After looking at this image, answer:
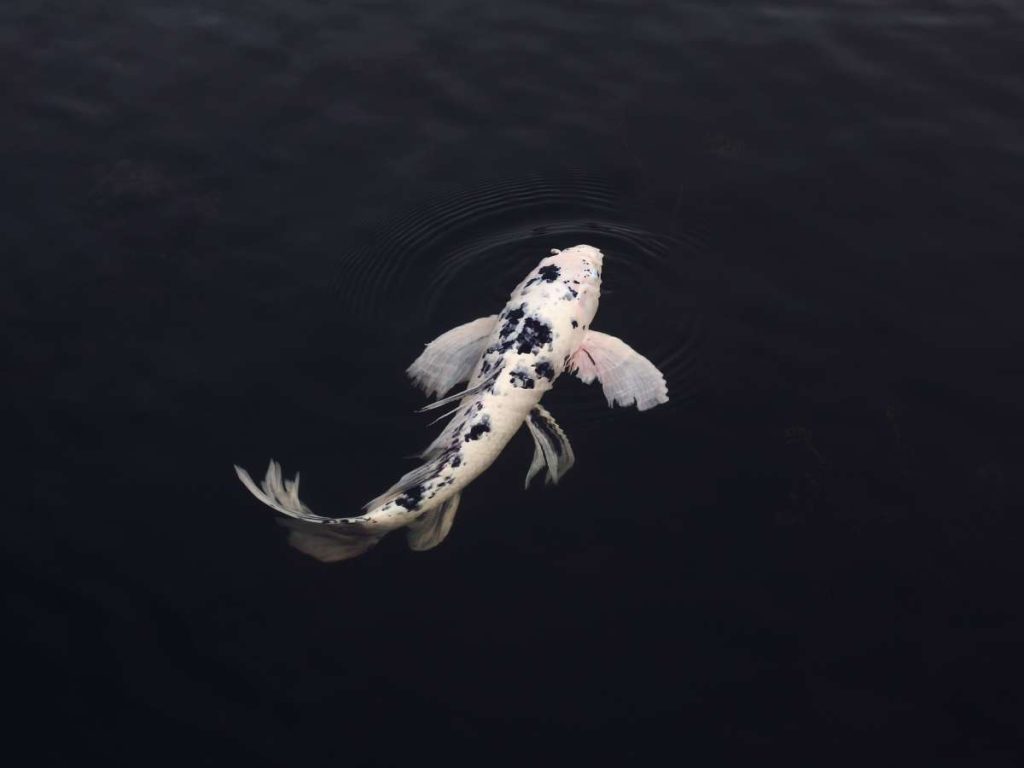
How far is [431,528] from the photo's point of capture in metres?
7.39

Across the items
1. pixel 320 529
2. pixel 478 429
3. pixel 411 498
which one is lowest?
pixel 320 529

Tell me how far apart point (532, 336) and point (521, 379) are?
1.80 feet

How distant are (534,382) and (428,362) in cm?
115

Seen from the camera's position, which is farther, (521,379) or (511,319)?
(511,319)

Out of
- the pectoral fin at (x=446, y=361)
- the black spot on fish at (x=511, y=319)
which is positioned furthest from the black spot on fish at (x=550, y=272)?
the pectoral fin at (x=446, y=361)

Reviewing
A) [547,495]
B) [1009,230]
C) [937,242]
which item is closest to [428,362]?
[547,495]

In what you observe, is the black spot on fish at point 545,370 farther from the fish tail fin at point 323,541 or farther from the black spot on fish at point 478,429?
the fish tail fin at point 323,541

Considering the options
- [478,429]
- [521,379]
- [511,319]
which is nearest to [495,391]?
[521,379]

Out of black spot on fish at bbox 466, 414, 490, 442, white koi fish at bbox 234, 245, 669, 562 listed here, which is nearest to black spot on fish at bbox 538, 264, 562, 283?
white koi fish at bbox 234, 245, 669, 562

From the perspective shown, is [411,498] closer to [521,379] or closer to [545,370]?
[521,379]

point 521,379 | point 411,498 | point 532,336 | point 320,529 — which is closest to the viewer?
point 320,529

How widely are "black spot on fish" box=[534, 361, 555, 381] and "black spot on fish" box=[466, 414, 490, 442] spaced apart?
763 millimetres

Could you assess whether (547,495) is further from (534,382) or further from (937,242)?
(937,242)

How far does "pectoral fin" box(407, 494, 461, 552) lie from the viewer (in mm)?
7367
